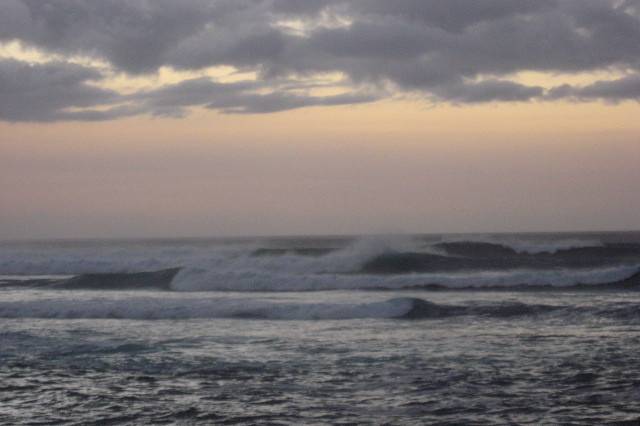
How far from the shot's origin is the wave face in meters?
25.2

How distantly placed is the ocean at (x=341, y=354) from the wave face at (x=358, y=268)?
0.23 m

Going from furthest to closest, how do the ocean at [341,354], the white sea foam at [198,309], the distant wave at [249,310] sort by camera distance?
the white sea foam at [198,309]
the distant wave at [249,310]
the ocean at [341,354]

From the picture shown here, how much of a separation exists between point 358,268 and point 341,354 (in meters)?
21.3

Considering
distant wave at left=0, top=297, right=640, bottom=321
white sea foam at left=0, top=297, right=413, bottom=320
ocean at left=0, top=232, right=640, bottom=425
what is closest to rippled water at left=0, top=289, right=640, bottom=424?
ocean at left=0, top=232, right=640, bottom=425

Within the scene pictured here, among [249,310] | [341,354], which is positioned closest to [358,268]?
[249,310]

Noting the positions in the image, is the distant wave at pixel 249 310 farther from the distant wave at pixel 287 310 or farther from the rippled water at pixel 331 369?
the rippled water at pixel 331 369

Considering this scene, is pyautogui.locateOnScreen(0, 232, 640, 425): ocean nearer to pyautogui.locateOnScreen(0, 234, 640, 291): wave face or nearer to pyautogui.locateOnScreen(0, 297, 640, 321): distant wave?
pyautogui.locateOnScreen(0, 297, 640, 321): distant wave

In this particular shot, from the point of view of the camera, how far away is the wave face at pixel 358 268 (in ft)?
82.7

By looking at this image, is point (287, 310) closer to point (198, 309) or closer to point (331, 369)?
point (198, 309)

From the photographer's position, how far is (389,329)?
1447cm

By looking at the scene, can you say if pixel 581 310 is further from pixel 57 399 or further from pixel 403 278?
pixel 57 399

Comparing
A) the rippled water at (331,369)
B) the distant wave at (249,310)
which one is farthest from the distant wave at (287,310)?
the rippled water at (331,369)

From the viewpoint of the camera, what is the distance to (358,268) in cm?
3272

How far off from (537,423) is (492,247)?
35818 millimetres
